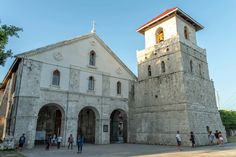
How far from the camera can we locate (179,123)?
20.3m

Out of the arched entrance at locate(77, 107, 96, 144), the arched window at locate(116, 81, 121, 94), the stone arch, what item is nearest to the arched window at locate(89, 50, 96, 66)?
the arched window at locate(116, 81, 121, 94)

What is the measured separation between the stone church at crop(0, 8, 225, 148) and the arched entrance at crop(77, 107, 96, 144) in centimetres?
13

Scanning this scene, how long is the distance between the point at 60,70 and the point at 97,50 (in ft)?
20.0

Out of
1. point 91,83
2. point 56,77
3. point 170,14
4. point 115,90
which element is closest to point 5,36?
point 56,77

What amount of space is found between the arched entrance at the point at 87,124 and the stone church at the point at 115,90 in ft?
0.44

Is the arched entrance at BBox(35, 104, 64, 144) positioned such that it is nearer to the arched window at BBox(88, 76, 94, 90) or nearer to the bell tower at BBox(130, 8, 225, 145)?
the arched window at BBox(88, 76, 94, 90)

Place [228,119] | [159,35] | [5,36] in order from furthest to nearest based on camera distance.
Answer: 1. [228,119]
2. [159,35]
3. [5,36]

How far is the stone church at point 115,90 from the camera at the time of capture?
19.5m

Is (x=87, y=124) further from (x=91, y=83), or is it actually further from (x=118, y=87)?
(x=118, y=87)

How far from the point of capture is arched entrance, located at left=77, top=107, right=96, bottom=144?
2552cm

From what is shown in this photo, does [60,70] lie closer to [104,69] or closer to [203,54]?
[104,69]

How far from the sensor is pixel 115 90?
25422 millimetres

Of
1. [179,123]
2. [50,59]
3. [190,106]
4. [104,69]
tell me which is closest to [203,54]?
[190,106]

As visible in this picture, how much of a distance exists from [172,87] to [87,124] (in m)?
12.6
